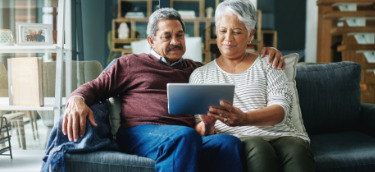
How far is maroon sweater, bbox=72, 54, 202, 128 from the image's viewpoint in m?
1.46

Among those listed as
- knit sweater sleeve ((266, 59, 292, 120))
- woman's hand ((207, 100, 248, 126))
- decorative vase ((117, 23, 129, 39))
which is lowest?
woman's hand ((207, 100, 248, 126))

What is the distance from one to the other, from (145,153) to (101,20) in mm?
2042

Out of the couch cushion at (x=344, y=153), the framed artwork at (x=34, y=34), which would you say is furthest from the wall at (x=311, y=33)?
the framed artwork at (x=34, y=34)

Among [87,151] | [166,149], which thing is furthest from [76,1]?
[166,149]

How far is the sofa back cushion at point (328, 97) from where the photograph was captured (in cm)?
182

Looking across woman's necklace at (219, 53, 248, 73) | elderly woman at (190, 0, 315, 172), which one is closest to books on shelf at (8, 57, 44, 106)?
elderly woman at (190, 0, 315, 172)

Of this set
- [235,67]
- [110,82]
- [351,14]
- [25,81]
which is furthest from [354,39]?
[25,81]

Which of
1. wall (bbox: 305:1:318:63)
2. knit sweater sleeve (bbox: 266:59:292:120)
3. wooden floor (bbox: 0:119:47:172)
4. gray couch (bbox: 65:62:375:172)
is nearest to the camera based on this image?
knit sweater sleeve (bbox: 266:59:292:120)

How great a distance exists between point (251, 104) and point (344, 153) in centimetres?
47

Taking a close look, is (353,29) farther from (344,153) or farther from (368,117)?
(344,153)

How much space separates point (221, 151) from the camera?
3.94ft

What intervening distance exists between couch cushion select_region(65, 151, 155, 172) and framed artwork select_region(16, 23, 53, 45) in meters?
1.12

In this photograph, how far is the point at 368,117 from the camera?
71.9 inches

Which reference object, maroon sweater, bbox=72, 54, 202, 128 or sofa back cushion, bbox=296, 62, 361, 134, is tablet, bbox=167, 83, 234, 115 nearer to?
maroon sweater, bbox=72, 54, 202, 128
